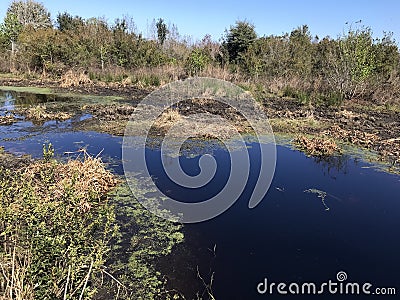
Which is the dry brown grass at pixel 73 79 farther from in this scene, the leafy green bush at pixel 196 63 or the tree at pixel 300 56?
the tree at pixel 300 56

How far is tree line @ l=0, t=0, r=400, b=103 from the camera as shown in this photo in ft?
42.5

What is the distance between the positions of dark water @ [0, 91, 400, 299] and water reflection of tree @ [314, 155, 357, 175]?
21 millimetres

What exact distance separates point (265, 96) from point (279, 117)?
12.9 ft

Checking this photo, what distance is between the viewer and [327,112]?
10.9 m

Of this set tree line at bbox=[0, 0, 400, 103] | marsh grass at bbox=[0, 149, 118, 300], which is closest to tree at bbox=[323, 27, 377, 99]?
tree line at bbox=[0, 0, 400, 103]

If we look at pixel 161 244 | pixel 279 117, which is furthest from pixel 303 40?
pixel 161 244

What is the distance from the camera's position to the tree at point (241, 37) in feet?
57.9

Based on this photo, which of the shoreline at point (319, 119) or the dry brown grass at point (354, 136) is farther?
the shoreline at point (319, 119)

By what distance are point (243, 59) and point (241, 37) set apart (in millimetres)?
1471

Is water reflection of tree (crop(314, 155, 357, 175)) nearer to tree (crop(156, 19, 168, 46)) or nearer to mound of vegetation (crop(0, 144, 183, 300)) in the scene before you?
mound of vegetation (crop(0, 144, 183, 300))

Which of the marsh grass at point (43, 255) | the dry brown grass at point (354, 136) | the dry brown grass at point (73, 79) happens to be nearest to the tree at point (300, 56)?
the dry brown grass at point (354, 136)

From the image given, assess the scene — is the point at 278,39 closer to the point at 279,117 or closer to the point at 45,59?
the point at 279,117

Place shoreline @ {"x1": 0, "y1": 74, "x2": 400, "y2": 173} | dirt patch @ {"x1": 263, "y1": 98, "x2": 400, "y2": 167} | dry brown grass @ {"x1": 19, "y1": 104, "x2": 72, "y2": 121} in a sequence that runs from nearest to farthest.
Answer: dirt patch @ {"x1": 263, "y1": 98, "x2": 400, "y2": 167} → shoreline @ {"x1": 0, "y1": 74, "x2": 400, "y2": 173} → dry brown grass @ {"x1": 19, "y1": 104, "x2": 72, "y2": 121}

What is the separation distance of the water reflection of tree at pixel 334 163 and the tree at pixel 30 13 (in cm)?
3269
